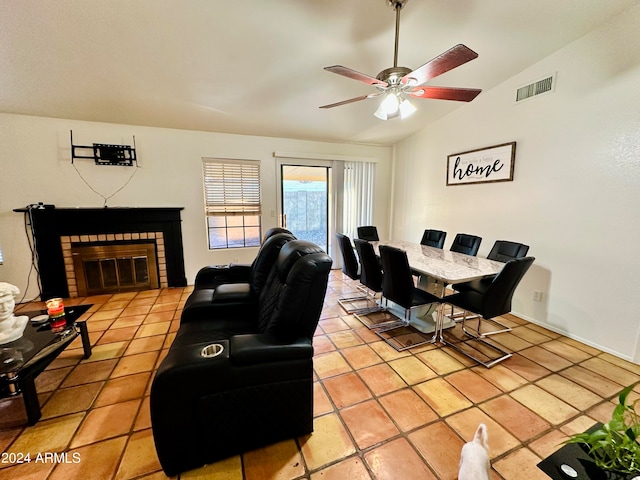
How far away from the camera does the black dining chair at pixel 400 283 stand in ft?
7.66

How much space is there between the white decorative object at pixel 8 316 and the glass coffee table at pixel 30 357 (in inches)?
2.1

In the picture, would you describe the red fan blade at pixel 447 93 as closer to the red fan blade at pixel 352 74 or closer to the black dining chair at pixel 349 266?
the red fan blade at pixel 352 74

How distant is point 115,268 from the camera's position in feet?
12.1

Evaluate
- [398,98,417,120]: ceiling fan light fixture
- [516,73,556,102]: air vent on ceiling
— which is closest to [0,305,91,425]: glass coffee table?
[398,98,417,120]: ceiling fan light fixture

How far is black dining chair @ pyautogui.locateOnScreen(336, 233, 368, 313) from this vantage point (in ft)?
10.5

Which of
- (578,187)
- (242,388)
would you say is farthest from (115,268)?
(578,187)

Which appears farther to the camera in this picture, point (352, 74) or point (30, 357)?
point (352, 74)

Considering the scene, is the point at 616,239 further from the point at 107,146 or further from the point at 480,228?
the point at 107,146

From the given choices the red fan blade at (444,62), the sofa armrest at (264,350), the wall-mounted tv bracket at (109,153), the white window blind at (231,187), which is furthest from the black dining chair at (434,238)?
the wall-mounted tv bracket at (109,153)

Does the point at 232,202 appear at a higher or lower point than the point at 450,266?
higher

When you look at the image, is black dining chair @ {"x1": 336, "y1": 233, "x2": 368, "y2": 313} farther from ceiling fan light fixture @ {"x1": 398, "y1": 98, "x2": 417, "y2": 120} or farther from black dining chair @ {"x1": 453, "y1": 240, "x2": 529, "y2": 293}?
ceiling fan light fixture @ {"x1": 398, "y1": 98, "x2": 417, "y2": 120}

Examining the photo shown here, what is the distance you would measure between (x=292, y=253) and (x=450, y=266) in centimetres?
168

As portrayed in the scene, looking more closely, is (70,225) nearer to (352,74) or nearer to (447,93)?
(352,74)

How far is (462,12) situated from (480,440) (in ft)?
9.85
